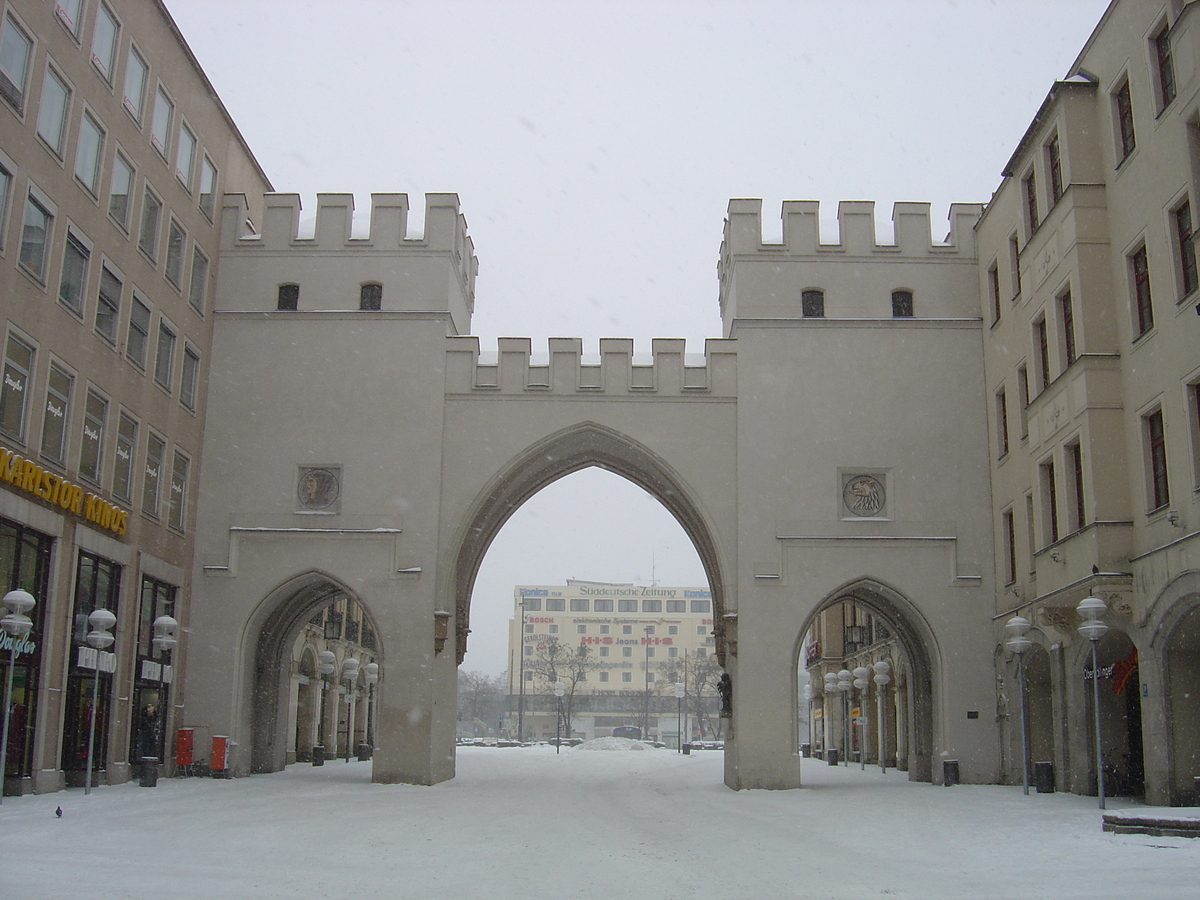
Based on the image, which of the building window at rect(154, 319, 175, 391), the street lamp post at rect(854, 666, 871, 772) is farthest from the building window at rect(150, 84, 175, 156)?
the street lamp post at rect(854, 666, 871, 772)

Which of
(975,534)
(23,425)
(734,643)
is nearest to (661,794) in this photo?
(734,643)

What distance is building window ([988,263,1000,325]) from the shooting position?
1041 inches

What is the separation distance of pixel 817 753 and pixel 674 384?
28334 mm

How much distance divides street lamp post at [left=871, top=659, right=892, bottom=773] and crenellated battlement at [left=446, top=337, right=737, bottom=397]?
31.9ft

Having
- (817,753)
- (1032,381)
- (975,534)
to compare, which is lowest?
(817,753)

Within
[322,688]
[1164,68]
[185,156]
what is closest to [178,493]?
[185,156]

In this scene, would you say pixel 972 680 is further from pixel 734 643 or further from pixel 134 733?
pixel 134 733

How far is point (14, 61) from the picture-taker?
1903cm

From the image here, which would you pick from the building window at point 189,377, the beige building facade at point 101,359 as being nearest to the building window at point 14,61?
the beige building facade at point 101,359

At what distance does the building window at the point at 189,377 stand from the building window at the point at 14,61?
7.85 meters

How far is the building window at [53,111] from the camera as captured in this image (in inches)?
786

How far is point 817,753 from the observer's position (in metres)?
50.8

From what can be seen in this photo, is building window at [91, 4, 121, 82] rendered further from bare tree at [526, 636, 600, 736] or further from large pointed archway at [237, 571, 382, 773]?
bare tree at [526, 636, 600, 736]

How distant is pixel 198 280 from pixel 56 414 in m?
7.27
